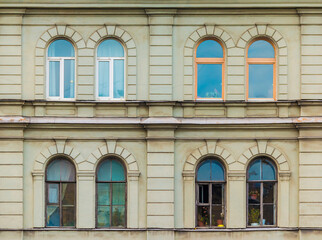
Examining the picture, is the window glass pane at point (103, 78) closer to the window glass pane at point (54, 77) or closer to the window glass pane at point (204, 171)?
the window glass pane at point (54, 77)

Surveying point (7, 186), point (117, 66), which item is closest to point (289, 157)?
point (117, 66)

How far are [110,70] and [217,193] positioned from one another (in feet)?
17.2

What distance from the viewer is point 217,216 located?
1619 cm

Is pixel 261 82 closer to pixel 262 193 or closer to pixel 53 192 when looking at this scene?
pixel 262 193

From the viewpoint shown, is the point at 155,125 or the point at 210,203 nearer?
the point at 155,125

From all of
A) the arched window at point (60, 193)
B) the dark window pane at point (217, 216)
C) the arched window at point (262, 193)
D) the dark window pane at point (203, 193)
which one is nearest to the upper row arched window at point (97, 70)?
the arched window at point (60, 193)

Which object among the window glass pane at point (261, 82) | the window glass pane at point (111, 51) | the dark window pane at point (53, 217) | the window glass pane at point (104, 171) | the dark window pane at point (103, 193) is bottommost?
the dark window pane at point (53, 217)

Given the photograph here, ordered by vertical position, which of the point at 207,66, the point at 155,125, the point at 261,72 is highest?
the point at 207,66

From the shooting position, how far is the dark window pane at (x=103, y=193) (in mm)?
16156

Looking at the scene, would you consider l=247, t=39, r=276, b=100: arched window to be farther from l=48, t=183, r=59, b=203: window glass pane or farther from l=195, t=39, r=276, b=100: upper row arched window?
l=48, t=183, r=59, b=203: window glass pane

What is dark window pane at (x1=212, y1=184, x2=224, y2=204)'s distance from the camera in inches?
637

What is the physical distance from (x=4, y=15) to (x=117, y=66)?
3882mm

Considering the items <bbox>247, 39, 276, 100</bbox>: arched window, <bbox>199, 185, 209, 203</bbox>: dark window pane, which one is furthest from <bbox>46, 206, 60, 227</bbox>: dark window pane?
<bbox>247, 39, 276, 100</bbox>: arched window

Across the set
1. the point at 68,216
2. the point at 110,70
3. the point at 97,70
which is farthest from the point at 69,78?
the point at 68,216
